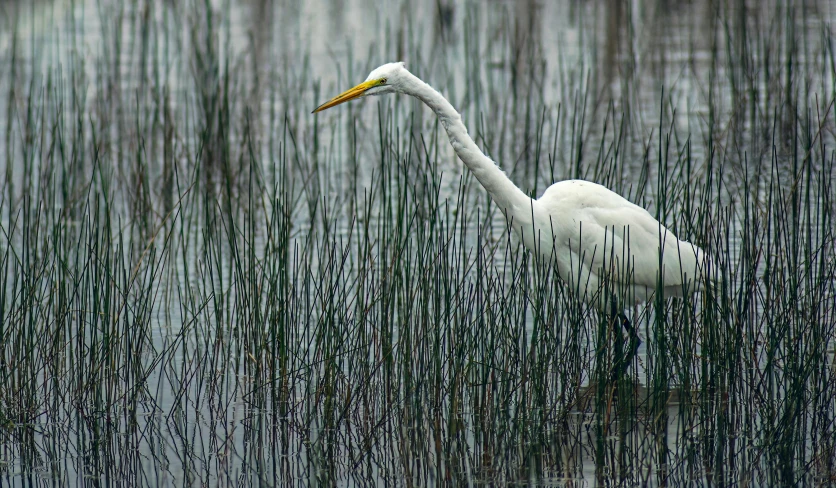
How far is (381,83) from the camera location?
164 inches

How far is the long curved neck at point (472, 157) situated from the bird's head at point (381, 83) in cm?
4

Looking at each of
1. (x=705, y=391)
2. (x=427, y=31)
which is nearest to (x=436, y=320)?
(x=705, y=391)

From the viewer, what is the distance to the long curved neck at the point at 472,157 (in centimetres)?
416

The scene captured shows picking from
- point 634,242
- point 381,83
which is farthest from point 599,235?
point 381,83

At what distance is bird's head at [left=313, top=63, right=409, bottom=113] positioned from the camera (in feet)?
13.5

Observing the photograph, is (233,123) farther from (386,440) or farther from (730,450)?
(730,450)

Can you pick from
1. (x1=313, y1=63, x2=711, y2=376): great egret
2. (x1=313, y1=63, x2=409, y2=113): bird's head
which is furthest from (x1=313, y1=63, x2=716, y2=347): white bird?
(x1=313, y1=63, x2=409, y2=113): bird's head

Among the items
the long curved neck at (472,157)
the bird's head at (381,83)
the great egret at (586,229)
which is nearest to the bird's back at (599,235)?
the great egret at (586,229)

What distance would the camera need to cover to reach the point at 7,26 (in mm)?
10867

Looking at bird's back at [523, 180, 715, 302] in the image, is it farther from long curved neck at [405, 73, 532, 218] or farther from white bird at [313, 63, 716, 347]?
long curved neck at [405, 73, 532, 218]

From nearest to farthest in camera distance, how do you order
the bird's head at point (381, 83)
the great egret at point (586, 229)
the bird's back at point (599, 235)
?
the bird's head at point (381, 83) → the great egret at point (586, 229) → the bird's back at point (599, 235)

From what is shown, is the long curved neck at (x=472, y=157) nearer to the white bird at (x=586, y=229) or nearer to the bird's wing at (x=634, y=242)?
the white bird at (x=586, y=229)

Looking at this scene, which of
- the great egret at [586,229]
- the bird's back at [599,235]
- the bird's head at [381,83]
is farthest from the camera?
the bird's back at [599,235]

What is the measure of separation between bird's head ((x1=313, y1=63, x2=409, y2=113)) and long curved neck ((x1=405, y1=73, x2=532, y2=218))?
0.04m
